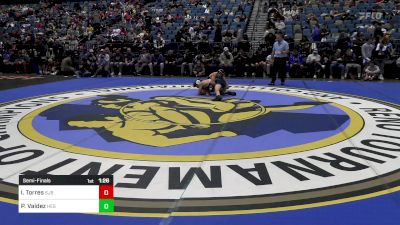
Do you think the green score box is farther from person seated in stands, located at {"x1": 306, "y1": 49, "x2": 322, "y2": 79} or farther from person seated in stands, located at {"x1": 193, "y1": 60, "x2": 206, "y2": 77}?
person seated in stands, located at {"x1": 306, "y1": 49, "x2": 322, "y2": 79}

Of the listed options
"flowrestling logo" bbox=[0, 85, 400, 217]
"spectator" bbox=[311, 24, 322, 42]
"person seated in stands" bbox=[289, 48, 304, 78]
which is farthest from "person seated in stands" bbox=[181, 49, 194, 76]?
"flowrestling logo" bbox=[0, 85, 400, 217]

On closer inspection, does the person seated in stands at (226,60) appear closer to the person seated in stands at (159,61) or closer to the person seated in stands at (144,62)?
the person seated in stands at (159,61)

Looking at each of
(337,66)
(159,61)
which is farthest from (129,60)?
(337,66)

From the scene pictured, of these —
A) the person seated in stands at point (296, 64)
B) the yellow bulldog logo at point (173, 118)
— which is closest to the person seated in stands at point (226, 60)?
the person seated in stands at point (296, 64)

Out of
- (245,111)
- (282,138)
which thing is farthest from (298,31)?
(282,138)

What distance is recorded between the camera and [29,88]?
35.5 ft

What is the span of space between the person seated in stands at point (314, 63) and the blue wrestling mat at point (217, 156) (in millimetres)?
5209

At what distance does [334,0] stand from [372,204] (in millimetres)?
17421

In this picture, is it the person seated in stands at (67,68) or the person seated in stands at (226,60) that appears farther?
the person seated in stands at (67,68)

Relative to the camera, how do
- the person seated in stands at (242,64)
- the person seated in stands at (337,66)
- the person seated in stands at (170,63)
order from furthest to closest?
the person seated in stands at (170,63) → the person seated in stands at (242,64) → the person seated in stands at (337,66)

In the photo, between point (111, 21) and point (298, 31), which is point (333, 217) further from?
point (111, 21)

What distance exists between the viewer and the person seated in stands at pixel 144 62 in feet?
49.3

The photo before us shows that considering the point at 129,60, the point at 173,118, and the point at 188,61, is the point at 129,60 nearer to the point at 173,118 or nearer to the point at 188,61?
the point at 188,61

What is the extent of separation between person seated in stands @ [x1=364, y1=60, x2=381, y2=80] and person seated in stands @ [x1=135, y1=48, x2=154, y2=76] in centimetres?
746
